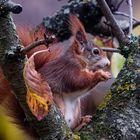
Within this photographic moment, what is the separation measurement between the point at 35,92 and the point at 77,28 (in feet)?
1.90

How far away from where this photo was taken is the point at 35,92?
2.94 feet

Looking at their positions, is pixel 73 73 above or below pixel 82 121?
above

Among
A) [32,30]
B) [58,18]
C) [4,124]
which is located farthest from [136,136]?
[58,18]

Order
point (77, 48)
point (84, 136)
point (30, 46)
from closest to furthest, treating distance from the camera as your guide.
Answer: point (30, 46), point (84, 136), point (77, 48)

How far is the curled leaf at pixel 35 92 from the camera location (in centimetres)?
89

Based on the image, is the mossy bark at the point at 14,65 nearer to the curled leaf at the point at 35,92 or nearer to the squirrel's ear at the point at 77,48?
the curled leaf at the point at 35,92

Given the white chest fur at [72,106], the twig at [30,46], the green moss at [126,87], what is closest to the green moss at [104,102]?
the green moss at [126,87]

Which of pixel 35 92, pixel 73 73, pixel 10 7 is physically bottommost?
pixel 73 73

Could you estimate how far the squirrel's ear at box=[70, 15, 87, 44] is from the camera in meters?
1.44

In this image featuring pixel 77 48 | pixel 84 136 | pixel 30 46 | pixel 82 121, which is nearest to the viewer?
pixel 30 46

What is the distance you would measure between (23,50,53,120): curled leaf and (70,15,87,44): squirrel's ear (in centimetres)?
55

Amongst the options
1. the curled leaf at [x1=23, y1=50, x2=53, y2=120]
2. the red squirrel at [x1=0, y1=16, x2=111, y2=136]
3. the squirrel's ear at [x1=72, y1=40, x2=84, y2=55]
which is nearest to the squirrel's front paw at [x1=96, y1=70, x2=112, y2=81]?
the red squirrel at [x1=0, y1=16, x2=111, y2=136]

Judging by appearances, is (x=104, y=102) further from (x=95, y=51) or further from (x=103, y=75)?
(x=95, y=51)

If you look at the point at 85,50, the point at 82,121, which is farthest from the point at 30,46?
the point at 85,50
